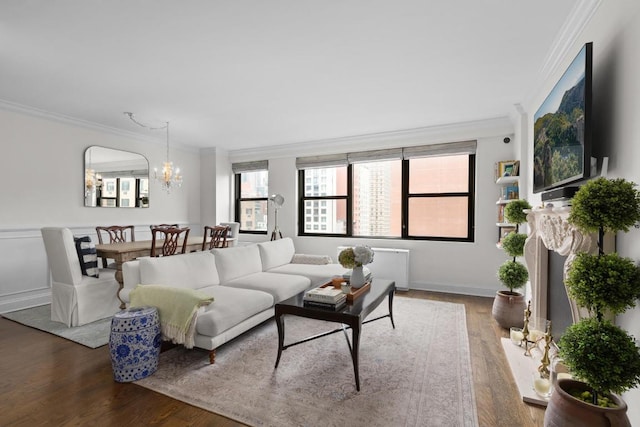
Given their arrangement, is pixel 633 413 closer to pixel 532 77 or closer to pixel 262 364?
pixel 262 364

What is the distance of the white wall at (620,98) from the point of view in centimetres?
146

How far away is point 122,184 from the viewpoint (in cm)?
497

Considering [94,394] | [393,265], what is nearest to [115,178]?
[94,394]

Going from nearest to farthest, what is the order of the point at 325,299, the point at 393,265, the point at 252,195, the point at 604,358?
the point at 604,358
the point at 325,299
the point at 393,265
the point at 252,195

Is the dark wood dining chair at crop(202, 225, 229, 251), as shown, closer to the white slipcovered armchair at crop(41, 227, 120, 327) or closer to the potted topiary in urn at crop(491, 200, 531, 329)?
the white slipcovered armchair at crop(41, 227, 120, 327)

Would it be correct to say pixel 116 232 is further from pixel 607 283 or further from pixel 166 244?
pixel 607 283

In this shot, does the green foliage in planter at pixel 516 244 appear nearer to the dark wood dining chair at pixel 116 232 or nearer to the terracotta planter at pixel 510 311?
the terracotta planter at pixel 510 311

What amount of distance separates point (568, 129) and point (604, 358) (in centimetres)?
140

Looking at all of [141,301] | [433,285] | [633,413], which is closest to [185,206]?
[141,301]

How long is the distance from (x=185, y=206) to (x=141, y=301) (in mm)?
3821

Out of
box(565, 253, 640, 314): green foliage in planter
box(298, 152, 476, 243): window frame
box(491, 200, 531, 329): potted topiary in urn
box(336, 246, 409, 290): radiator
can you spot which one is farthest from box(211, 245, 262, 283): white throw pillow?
box(565, 253, 640, 314): green foliage in planter

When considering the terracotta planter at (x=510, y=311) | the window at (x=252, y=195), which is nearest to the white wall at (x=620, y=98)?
the terracotta planter at (x=510, y=311)

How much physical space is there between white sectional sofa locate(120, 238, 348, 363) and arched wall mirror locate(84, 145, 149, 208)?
252 centimetres

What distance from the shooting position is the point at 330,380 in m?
2.20
